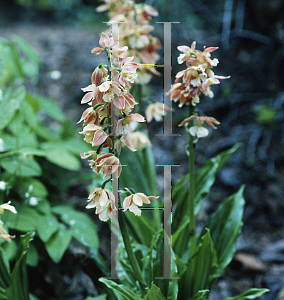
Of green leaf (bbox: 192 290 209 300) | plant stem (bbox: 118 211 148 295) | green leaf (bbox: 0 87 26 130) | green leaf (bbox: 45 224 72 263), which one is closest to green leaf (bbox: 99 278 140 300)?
plant stem (bbox: 118 211 148 295)

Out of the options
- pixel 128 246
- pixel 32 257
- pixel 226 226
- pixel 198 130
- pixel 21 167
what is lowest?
pixel 32 257

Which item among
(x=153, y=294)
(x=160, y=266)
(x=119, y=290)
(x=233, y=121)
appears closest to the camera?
(x=153, y=294)

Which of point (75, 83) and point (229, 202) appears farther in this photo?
point (75, 83)

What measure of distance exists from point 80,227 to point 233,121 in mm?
1900

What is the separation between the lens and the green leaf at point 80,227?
54.7 inches

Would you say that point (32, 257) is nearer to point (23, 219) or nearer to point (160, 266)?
point (23, 219)

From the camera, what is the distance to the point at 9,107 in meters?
1.42

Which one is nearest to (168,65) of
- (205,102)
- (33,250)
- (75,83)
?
(33,250)

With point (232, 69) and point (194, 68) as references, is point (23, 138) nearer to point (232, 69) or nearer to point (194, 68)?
A: point (194, 68)

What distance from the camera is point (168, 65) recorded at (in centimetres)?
118

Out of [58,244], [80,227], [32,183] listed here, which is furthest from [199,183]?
[32,183]

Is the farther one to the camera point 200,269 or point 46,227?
point 46,227

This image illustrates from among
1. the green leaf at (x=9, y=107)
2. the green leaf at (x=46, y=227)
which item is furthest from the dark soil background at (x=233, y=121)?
the green leaf at (x=9, y=107)

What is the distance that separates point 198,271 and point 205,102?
2022 millimetres
